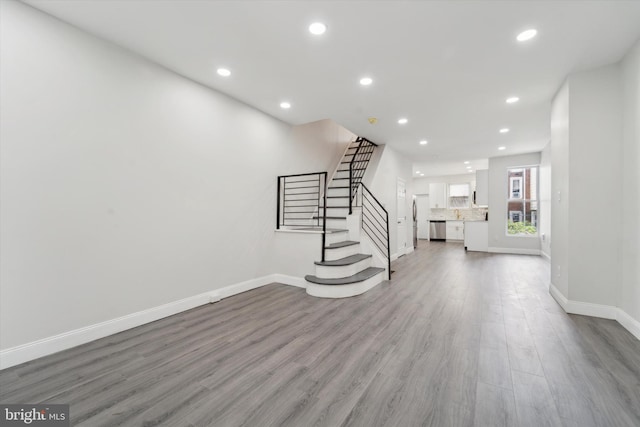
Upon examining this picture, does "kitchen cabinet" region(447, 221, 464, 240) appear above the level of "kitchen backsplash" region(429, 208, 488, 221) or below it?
below

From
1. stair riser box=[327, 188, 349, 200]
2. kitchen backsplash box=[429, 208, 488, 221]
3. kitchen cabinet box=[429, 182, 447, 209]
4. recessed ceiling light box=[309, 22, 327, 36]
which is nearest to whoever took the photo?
recessed ceiling light box=[309, 22, 327, 36]

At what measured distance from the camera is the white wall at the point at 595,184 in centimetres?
299

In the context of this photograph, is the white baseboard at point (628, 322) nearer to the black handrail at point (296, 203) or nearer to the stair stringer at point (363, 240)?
the stair stringer at point (363, 240)

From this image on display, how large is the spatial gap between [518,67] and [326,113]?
2.61m

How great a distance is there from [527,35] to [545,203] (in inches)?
248

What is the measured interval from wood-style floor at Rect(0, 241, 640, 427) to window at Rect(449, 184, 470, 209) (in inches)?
358

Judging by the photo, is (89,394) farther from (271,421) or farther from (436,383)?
(436,383)

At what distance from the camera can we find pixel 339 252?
445 cm

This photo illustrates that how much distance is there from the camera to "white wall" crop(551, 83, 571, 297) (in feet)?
10.8

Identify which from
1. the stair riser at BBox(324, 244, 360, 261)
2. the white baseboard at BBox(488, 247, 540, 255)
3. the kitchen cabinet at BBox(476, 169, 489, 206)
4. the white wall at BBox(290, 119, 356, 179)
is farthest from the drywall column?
the kitchen cabinet at BBox(476, 169, 489, 206)

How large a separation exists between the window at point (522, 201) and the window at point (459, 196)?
11.4 ft

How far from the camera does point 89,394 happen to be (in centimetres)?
175

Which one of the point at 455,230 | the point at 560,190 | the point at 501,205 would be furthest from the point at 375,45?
the point at 455,230

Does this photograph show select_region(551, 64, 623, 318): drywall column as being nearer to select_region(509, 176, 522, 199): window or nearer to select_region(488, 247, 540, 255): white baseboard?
select_region(488, 247, 540, 255): white baseboard
